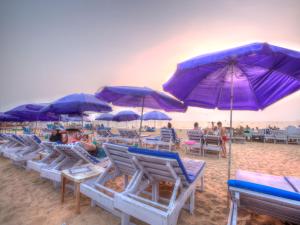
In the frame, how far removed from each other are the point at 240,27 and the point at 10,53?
77.3ft

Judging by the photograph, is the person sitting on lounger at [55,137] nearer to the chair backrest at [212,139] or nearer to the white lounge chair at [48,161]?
the white lounge chair at [48,161]

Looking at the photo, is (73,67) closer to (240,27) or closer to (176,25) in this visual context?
(176,25)

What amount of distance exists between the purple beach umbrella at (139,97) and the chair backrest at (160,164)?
171 centimetres

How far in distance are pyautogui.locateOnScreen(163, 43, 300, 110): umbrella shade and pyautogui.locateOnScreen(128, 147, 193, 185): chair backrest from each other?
1198 millimetres

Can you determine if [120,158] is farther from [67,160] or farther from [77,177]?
[67,160]

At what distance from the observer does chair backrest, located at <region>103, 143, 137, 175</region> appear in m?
2.22

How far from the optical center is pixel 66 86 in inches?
811

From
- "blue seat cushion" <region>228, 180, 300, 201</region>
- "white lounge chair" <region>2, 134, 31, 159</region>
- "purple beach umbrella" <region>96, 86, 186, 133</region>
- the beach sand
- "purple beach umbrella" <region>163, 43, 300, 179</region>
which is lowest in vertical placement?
the beach sand

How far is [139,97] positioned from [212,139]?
4.32 m

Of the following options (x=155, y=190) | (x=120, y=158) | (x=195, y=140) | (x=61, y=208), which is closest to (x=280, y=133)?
(x=195, y=140)

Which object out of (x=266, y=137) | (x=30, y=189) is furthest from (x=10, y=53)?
(x=266, y=137)

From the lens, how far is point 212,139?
692 centimetres

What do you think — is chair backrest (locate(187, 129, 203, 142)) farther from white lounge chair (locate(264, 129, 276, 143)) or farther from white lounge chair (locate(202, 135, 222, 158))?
white lounge chair (locate(264, 129, 276, 143))

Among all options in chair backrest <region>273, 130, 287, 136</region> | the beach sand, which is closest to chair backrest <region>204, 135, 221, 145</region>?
the beach sand
